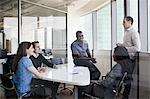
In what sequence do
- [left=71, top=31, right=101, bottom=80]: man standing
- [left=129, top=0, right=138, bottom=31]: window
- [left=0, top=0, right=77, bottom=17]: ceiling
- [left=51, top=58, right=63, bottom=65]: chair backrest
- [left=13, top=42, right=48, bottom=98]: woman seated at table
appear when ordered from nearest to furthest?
[left=13, top=42, right=48, bottom=98]: woman seated at table, [left=129, top=0, right=138, bottom=31]: window, [left=71, top=31, right=101, bottom=80]: man standing, [left=51, top=58, right=63, bottom=65]: chair backrest, [left=0, top=0, right=77, bottom=17]: ceiling

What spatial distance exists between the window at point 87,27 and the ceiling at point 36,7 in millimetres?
475

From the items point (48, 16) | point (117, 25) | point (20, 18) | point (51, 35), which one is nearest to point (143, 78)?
point (117, 25)

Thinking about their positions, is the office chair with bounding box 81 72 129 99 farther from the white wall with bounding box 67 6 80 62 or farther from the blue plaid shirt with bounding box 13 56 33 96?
the white wall with bounding box 67 6 80 62

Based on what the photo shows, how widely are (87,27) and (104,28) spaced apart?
39 cm

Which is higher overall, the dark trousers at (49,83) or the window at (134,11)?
the window at (134,11)

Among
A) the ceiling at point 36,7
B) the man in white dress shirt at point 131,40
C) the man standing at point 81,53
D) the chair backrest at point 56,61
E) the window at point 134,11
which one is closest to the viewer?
the man in white dress shirt at point 131,40

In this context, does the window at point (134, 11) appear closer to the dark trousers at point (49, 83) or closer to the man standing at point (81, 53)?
the man standing at point (81, 53)

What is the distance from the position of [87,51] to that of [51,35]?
74cm

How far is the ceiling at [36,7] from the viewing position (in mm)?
4387

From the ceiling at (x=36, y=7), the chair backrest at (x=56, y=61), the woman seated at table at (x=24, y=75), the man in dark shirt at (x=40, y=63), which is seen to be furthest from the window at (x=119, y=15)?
the woman seated at table at (x=24, y=75)

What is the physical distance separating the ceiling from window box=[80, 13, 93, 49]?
1.56ft

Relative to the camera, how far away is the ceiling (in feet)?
14.4

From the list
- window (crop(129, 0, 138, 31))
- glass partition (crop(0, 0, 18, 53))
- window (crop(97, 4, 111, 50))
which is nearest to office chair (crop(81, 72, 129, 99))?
window (crop(129, 0, 138, 31))

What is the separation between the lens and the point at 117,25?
4355 mm
